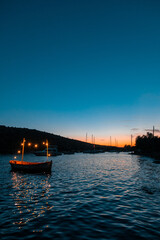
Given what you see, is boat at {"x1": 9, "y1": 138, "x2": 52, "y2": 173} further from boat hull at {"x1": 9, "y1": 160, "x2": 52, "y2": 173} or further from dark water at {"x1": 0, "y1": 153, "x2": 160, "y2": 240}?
dark water at {"x1": 0, "y1": 153, "x2": 160, "y2": 240}

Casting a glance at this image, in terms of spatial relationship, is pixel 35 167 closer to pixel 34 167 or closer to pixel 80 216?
pixel 34 167

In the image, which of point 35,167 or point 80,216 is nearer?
point 80,216

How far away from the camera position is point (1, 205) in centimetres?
1444

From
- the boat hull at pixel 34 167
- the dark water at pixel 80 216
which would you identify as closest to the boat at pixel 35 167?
the boat hull at pixel 34 167

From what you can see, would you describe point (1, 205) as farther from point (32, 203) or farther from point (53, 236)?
point (53, 236)

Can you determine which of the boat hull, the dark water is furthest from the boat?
the dark water

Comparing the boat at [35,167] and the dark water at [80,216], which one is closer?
the dark water at [80,216]

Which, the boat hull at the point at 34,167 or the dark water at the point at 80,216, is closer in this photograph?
the dark water at the point at 80,216

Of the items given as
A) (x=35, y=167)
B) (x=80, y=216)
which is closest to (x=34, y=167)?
(x=35, y=167)

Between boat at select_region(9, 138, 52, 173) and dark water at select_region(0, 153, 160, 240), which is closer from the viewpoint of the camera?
dark water at select_region(0, 153, 160, 240)

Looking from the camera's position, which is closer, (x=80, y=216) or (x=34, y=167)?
(x=80, y=216)

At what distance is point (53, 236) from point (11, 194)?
11.5 meters

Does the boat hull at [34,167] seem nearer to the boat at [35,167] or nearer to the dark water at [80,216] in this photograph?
the boat at [35,167]

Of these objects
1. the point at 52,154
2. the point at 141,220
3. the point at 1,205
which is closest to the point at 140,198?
the point at 141,220
